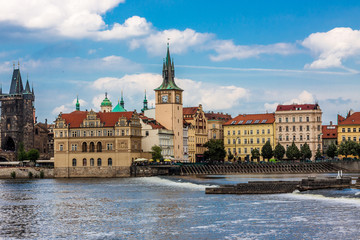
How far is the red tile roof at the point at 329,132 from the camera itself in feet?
620

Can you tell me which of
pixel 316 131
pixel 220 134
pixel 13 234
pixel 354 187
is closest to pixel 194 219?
pixel 13 234

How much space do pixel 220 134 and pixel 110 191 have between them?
104748mm

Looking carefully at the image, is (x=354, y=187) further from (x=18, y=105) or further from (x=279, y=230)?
(x=18, y=105)

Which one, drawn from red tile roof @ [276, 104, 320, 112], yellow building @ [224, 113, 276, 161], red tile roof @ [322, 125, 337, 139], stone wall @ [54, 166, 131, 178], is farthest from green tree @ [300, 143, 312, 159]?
stone wall @ [54, 166, 131, 178]

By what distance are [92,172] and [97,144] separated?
564 cm

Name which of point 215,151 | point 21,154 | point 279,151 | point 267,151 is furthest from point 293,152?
point 21,154

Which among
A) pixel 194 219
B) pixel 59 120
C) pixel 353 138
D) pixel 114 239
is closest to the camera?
pixel 114 239

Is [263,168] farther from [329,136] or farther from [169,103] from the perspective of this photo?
[329,136]

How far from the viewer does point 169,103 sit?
160m

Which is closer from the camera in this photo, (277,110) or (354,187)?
(354,187)

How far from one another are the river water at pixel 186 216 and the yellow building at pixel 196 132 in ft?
326

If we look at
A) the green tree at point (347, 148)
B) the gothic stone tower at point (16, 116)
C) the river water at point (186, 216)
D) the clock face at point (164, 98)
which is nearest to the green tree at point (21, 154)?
the gothic stone tower at point (16, 116)

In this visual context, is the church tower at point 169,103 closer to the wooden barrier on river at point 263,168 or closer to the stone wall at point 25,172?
the wooden barrier on river at point 263,168

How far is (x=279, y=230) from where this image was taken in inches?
1881
